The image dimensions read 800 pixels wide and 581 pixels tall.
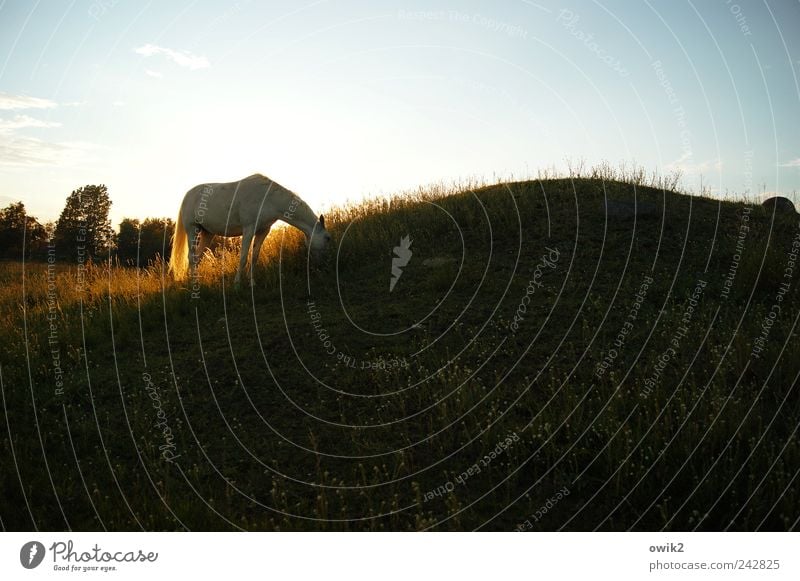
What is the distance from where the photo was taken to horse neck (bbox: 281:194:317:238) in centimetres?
1298

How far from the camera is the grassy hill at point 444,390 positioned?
16.6 feet

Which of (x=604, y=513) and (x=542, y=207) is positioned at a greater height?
(x=542, y=207)

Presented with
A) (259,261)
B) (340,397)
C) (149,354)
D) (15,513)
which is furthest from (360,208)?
(15,513)

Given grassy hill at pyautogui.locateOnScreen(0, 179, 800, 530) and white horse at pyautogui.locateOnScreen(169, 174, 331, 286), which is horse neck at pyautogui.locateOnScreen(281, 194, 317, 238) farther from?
grassy hill at pyautogui.locateOnScreen(0, 179, 800, 530)

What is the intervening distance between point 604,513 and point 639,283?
590cm

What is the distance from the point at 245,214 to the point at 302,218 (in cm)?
123

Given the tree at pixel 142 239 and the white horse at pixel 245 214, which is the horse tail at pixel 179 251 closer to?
the white horse at pixel 245 214

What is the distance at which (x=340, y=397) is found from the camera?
23.4 feet

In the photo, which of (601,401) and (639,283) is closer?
(601,401)

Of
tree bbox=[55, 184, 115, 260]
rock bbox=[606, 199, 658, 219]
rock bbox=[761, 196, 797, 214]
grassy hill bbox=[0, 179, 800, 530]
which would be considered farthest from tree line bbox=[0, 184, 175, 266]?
rock bbox=[761, 196, 797, 214]

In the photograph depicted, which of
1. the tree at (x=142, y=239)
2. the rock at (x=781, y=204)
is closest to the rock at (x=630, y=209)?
the rock at (x=781, y=204)

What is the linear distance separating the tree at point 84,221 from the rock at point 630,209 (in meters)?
9.83

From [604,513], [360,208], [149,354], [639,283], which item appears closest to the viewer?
[604,513]

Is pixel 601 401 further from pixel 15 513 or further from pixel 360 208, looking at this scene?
pixel 360 208
